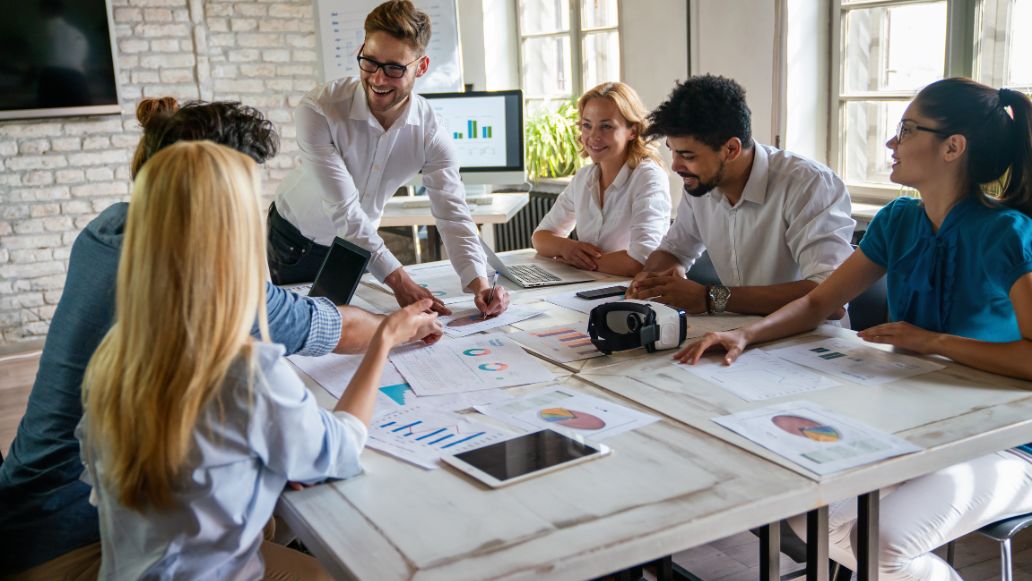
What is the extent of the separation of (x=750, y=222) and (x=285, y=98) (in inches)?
146

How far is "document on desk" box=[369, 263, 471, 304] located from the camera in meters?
2.55

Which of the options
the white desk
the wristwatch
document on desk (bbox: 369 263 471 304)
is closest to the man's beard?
the wristwatch

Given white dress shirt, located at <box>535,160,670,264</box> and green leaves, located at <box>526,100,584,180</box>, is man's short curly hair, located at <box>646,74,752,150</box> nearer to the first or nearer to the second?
white dress shirt, located at <box>535,160,670,264</box>

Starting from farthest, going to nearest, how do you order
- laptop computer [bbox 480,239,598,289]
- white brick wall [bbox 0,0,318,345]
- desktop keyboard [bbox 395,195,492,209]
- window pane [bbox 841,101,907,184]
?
white brick wall [bbox 0,0,318,345] → desktop keyboard [bbox 395,195,492,209] → window pane [bbox 841,101,907,184] → laptop computer [bbox 480,239,598,289]

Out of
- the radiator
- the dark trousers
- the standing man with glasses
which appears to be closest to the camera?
the standing man with glasses

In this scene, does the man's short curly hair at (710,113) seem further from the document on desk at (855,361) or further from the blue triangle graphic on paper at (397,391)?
the blue triangle graphic on paper at (397,391)

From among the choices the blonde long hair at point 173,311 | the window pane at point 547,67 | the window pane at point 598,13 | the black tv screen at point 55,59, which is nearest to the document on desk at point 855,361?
the blonde long hair at point 173,311

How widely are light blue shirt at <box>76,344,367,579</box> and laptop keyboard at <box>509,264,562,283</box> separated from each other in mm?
1485

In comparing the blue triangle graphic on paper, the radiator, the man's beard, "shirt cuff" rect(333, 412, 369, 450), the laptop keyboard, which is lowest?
the radiator

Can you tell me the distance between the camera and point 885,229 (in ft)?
6.49

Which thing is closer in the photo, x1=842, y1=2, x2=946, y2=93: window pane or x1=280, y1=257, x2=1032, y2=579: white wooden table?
x1=280, y1=257, x2=1032, y2=579: white wooden table

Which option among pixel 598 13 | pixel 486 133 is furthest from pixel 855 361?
pixel 598 13

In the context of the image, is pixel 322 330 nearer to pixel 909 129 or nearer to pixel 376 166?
pixel 376 166

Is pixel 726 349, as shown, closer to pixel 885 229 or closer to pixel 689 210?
pixel 885 229
